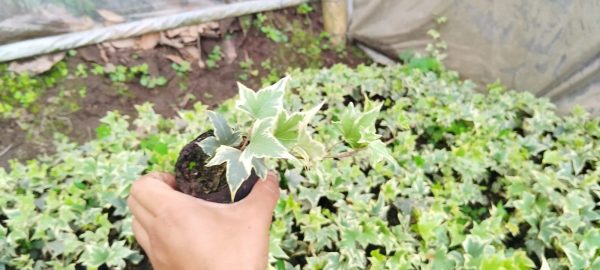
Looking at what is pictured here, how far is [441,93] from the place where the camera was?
270 centimetres

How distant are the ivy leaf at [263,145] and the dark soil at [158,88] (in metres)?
2.60

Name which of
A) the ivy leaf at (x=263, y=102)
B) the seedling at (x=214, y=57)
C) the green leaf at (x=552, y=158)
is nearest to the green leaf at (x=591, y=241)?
the green leaf at (x=552, y=158)

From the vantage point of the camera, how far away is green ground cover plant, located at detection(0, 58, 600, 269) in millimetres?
1523

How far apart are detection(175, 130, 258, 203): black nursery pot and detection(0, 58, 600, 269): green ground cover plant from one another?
29cm

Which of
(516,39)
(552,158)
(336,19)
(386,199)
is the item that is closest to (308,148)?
(386,199)

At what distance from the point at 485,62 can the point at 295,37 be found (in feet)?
5.29

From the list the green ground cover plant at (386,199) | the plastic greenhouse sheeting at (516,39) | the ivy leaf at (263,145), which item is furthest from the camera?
the plastic greenhouse sheeting at (516,39)

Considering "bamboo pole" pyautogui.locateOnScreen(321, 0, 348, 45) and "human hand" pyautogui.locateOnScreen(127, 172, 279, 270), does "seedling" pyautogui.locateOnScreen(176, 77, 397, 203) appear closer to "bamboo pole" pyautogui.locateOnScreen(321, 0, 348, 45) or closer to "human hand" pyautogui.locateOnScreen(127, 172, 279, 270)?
"human hand" pyautogui.locateOnScreen(127, 172, 279, 270)

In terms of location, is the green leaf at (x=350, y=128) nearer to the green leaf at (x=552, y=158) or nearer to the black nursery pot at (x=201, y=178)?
the black nursery pot at (x=201, y=178)

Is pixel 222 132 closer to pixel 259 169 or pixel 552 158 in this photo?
pixel 259 169

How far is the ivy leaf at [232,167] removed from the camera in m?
0.95

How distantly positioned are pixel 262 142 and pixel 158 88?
114 inches

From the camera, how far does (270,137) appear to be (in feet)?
3.14

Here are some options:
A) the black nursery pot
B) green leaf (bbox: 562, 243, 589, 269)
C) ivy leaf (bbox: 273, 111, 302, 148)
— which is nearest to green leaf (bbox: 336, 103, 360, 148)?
ivy leaf (bbox: 273, 111, 302, 148)
